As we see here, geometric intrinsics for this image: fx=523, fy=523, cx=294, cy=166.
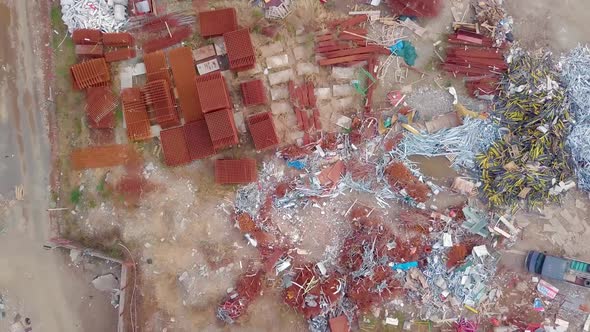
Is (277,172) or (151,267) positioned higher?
(277,172)

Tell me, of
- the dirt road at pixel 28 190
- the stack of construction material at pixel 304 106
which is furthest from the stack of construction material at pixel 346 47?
the dirt road at pixel 28 190

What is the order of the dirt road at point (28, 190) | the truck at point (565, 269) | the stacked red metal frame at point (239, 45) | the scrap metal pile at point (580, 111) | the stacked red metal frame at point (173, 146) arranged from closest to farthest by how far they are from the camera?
the truck at point (565, 269) < the scrap metal pile at point (580, 111) < the stacked red metal frame at point (239, 45) < the stacked red metal frame at point (173, 146) < the dirt road at point (28, 190)

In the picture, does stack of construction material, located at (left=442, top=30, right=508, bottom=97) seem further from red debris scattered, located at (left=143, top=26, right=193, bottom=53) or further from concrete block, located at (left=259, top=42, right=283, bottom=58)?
red debris scattered, located at (left=143, top=26, right=193, bottom=53)

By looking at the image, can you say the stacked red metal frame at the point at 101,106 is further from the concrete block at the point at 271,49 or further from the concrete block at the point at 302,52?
the concrete block at the point at 302,52

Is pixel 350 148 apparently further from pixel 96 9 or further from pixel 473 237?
pixel 96 9

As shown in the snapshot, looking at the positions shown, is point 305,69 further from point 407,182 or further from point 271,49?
point 407,182

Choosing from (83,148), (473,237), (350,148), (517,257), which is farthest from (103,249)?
(517,257)

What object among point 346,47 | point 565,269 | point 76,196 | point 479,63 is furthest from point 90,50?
point 565,269
